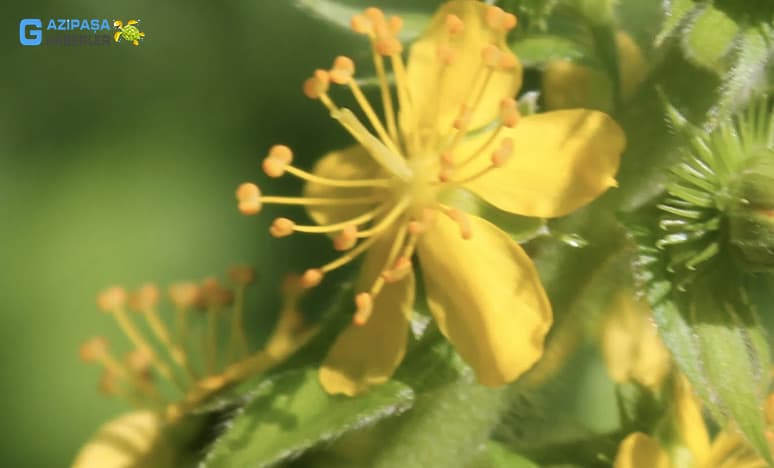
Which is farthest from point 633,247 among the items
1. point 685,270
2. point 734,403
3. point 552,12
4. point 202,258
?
point 202,258

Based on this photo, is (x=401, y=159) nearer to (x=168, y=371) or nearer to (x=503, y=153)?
(x=503, y=153)

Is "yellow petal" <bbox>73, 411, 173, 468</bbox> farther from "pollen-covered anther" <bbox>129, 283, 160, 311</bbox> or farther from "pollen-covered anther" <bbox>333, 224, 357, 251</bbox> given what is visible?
"pollen-covered anther" <bbox>333, 224, 357, 251</bbox>

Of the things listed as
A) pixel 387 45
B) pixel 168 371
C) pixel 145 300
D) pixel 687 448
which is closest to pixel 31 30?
pixel 145 300

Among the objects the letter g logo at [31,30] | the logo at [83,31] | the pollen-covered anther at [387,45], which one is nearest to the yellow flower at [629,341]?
the pollen-covered anther at [387,45]

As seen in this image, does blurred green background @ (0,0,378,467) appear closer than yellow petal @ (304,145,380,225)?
No

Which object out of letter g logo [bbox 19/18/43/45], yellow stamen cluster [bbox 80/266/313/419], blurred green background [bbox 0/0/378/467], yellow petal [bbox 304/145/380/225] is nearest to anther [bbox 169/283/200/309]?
yellow stamen cluster [bbox 80/266/313/419]

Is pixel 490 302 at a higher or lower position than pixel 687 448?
higher

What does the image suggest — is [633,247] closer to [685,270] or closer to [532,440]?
[685,270]

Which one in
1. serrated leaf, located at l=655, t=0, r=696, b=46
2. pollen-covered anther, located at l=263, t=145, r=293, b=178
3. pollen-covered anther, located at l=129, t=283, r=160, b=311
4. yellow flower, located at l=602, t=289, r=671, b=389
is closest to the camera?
serrated leaf, located at l=655, t=0, r=696, b=46
